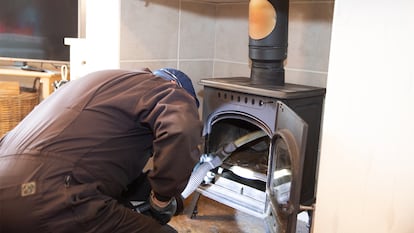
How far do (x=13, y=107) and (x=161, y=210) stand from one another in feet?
6.02

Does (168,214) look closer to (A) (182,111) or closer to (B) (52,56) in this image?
(A) (182,111)

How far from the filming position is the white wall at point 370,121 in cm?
133

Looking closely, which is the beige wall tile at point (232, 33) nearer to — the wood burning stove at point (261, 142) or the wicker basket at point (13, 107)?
the wood burning stove at point (261, 142)

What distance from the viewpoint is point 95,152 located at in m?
1.36

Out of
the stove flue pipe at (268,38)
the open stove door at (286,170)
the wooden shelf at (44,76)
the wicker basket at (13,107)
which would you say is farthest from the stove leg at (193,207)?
the wicker basket at (13,107)

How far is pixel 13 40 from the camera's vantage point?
3.09 m

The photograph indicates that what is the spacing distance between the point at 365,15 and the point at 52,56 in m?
2.36

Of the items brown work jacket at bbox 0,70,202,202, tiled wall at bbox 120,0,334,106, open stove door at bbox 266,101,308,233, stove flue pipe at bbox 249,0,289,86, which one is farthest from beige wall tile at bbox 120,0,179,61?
open stove door at bbox 266,101,308,233

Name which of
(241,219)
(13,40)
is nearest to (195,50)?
(241,219)

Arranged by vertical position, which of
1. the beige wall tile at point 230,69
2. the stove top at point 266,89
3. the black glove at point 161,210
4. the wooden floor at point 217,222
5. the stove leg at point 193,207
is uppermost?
the beige wall tile at point 230,69

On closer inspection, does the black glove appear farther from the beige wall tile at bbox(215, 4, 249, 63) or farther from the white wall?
the beige wall tile at bbox(215, 4, 249, 63)

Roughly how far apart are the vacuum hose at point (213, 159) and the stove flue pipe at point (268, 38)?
28cm

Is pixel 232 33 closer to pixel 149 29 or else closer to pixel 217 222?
pixel 149 29

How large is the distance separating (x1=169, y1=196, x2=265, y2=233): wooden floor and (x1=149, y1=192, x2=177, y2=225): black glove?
1.51 ft
